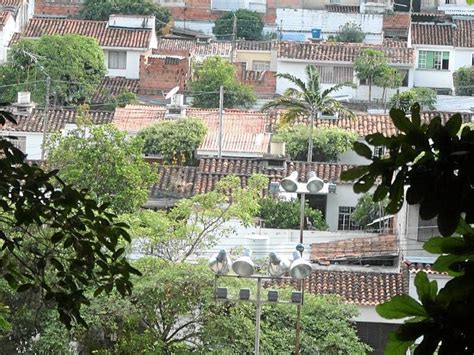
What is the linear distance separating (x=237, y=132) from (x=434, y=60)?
14.0 metres

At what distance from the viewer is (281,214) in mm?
28172

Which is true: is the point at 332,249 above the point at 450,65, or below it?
below

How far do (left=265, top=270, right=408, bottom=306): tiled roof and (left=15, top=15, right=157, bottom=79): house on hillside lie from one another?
24213 millimetres

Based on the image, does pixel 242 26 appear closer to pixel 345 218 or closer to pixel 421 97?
pixel 421 97

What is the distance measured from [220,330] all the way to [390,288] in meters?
4.42

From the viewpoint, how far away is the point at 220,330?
59.3ft

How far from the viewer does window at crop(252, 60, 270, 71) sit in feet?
163

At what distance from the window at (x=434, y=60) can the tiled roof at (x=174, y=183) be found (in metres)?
19.1

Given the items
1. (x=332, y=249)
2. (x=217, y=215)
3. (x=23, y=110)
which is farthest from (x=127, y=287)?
(x=23, y=110)

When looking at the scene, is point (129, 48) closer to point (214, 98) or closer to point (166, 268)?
point (214, 98)

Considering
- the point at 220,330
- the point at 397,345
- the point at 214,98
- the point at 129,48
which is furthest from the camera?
the point at 129,48

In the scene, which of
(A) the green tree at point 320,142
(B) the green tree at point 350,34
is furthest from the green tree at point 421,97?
(B) the green tree at point 350,34

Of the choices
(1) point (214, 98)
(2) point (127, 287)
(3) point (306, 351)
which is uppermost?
(1) point (214, 98)

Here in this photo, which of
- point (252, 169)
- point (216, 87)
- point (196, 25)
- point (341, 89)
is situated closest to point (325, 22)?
point (196, 25)
